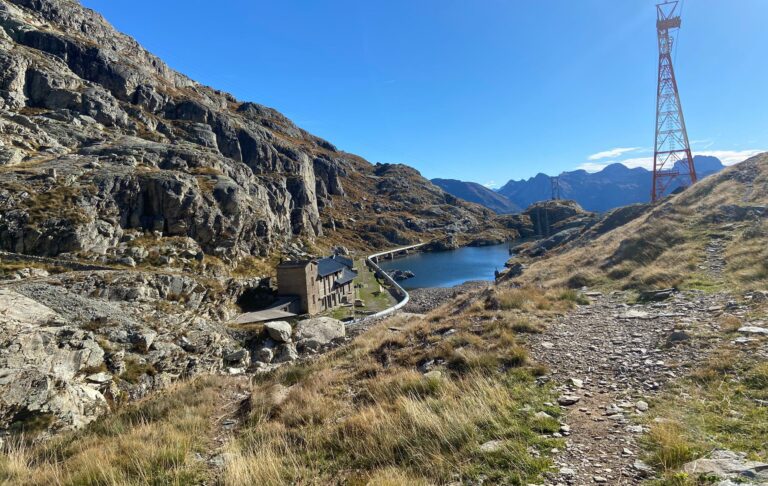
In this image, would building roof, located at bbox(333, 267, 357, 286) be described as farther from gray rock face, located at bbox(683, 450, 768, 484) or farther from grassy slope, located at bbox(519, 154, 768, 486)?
gray rock face, located at bbox(683, 450, 768, 484)

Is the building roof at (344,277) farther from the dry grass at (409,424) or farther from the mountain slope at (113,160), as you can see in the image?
the dry grass at (409,424)

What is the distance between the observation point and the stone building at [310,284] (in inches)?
2067

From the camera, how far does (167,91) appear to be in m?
132

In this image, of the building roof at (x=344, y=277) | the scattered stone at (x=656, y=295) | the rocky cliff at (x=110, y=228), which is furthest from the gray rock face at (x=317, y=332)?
the scattered stone at (x=656, y=295)

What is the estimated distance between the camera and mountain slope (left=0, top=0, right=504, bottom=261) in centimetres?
5103

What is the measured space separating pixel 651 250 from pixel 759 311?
12.3 meters

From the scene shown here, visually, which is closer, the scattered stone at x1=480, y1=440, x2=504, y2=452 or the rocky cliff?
the scattered stone at x1=480, y1=440, x2=504, y2=452

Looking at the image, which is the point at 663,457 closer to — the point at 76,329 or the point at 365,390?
the point at 365,390

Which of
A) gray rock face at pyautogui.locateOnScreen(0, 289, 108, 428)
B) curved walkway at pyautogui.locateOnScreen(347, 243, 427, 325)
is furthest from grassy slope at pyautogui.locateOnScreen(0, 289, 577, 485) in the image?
curved walkway at pyautogui.locateOnScreen(347, 243, 427, 325)

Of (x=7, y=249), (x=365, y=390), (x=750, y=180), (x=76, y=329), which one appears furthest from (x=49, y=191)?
(x=750, y=180)

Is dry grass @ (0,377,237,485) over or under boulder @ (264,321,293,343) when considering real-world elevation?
over

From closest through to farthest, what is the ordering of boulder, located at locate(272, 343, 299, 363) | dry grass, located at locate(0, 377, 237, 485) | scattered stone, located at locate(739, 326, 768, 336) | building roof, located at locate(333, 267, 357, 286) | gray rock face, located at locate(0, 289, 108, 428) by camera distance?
dry grass, located at locate(0, 377, 237, 485) → scattered stone, located at locate(739, 326, 768, 336) → gray rock face, located at locate(0, 289, 108, 428) → boulder, located at locate(272, 343, 299, 363) → building roof, located at locate(333, 267, 357, 286)

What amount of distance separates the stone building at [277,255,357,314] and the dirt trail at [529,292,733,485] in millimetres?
43197

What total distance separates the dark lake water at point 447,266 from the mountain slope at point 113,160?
31.3 m
